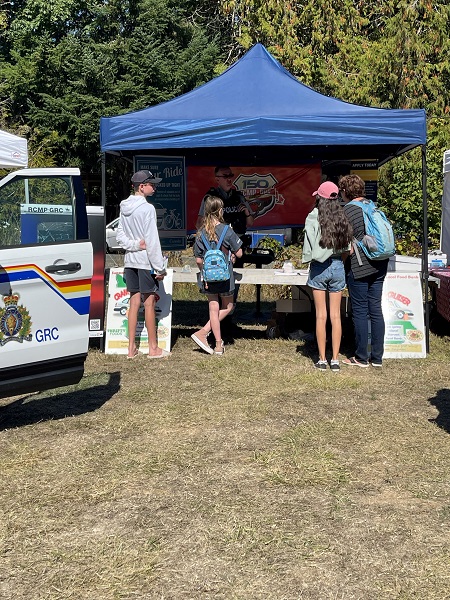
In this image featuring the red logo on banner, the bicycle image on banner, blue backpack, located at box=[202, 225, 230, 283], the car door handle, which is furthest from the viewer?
the red logo on banner

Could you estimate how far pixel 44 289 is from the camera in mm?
5605

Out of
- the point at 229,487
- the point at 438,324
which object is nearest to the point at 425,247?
the point at 438,324

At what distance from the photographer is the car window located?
5.79 m

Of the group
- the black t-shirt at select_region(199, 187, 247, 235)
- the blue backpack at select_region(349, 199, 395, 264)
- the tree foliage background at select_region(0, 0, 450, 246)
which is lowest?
the blue backpack at select_region(349, 199, 395, 264)

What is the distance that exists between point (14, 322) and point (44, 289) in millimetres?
316

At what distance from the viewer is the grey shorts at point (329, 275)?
25.7 ft

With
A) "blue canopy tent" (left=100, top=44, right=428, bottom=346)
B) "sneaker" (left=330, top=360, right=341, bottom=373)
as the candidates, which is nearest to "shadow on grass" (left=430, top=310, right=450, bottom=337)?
"blue canopy tent" (left=100, top=44, right=428, bottom=346)

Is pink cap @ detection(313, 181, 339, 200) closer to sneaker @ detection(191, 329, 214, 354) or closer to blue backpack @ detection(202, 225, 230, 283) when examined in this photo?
blue backpack @ detection(202, 225, 230, 283)

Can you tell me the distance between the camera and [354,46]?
22516mm

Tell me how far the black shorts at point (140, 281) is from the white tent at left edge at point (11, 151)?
4260mm

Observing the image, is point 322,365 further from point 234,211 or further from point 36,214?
point 36,214

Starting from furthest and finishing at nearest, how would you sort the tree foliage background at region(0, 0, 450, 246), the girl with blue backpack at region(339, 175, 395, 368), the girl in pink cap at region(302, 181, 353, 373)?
the tree foliage background at region(0, 0, 450, 246) → the girl with blue backpack at region(339, 175, 395, 368) → the girl in pink cap at region(302, 181, 353, 373)

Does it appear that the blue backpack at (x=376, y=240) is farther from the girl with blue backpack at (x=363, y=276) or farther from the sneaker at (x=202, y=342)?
the sneaker at (x=202, y=342)

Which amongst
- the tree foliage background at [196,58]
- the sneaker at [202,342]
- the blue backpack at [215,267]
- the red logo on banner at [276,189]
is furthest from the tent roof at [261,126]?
the tree foliage background at [196,58]
